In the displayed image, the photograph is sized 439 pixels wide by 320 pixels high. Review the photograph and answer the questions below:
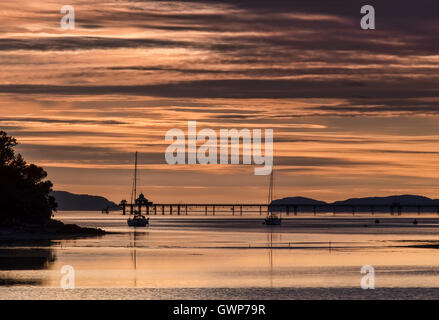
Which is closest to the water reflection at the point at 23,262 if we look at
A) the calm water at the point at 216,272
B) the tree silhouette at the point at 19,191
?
the calm water at the point at 216,272

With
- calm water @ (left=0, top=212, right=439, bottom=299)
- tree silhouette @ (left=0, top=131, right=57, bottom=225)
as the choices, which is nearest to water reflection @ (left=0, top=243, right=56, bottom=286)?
calm water @ (left=0, top=212, right=439, bottom=299)

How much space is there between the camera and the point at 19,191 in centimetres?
14125

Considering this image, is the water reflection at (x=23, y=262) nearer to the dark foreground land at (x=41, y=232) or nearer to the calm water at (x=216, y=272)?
the calm water at (x=216, y=272)

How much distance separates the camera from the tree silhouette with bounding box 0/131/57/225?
452 ft

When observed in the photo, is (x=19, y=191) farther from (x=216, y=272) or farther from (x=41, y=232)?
(x=216, y=272)

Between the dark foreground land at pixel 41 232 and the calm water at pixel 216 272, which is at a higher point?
the dark foreground land at pixel 41 232

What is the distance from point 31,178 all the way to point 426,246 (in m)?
78.0

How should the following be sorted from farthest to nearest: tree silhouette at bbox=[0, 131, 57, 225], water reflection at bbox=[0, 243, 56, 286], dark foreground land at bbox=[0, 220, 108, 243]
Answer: tree silhouette at bbox=[0, 131, 57, 225], dark foreground land at bbox=[0, 220, 108, 243], water reflection at bbox=[0, 243, 56, 286]

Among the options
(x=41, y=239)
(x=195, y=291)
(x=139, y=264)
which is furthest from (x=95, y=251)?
(x=195, y=291)

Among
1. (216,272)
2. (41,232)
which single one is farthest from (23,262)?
(41,232)

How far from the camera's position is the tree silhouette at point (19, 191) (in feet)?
452

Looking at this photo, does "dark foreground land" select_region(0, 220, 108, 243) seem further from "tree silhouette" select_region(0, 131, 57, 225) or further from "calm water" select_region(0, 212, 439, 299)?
"calm water" select_region(0, 212, 439, 299)

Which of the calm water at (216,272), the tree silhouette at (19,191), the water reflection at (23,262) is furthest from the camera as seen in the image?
the tree silhouette at (19,191)

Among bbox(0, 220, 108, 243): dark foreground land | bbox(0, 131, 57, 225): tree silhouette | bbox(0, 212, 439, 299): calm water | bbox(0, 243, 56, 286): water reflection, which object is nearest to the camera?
bbox(0, 212, 439, 299): calm water
